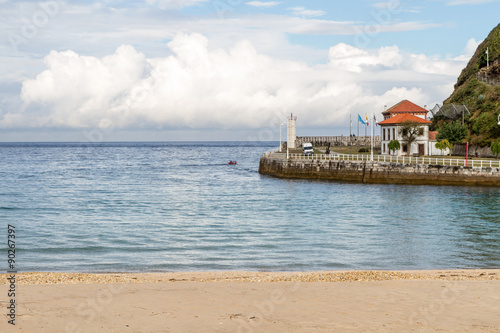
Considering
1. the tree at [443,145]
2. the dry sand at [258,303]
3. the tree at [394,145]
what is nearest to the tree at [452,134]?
the tree at [443,145]

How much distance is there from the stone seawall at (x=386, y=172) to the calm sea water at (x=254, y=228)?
2758 mm

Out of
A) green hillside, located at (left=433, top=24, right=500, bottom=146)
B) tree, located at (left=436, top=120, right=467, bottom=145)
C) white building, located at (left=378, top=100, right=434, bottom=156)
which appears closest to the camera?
white building, located at (left=378, top=100, right=434, bottom=156)

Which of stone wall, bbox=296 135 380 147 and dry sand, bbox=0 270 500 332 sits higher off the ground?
stone wall, bbox=296 135 380 147

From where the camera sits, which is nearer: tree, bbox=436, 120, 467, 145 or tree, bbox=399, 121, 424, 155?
tree, bbox=399, 121, 424, 155

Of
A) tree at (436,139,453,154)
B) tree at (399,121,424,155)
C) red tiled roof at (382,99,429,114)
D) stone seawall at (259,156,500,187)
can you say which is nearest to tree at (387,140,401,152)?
tree at (399,121,424,155)

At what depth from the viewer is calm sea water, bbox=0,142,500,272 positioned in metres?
23.2

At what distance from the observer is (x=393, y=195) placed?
172 ft

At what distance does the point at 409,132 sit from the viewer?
A: 264ft

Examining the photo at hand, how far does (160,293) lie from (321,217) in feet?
80.6

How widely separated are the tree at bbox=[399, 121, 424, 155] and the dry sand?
64.3 m

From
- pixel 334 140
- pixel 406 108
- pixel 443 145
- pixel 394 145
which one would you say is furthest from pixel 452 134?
pixel 334 140

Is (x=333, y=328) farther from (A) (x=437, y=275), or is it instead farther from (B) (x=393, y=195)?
(B) (x=393, y=195)

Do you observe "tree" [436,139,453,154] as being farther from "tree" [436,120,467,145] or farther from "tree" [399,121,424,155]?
"tree" [436,120,467,145]

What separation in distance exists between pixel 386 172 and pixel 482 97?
50251 mm
